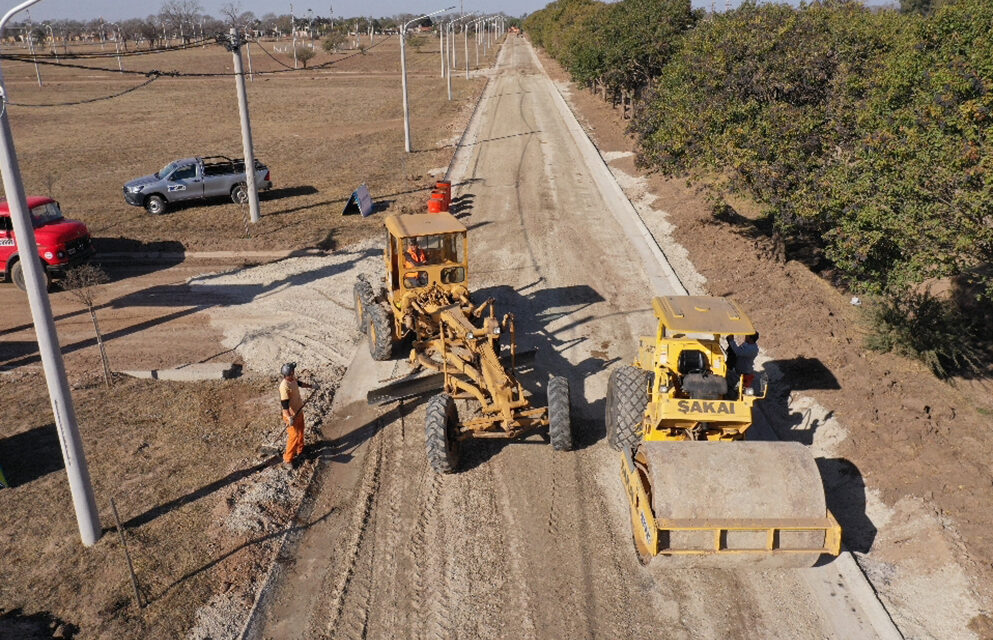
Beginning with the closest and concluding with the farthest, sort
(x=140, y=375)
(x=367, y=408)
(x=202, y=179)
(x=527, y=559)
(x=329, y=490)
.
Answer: (x=527, y=559) → (x=329, y=490) → (x=367, y=408) → (x=140, y=375) → (x=202, y=179)

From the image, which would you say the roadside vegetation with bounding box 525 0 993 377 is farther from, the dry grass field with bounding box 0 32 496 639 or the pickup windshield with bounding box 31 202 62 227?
the pickup windshield with bounding box 31 202 62 227

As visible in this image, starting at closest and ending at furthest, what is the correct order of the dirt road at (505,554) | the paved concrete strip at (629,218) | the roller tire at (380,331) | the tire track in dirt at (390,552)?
1. the dirt road at (505,554)
2. the tire track in dirt at (390,552)
3. the roller tire at (380,331)
4. the paved concrete strip at (629,218)

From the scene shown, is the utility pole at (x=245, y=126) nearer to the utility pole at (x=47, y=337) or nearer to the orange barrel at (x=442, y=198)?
the orange barrel at (x=442, y=198)

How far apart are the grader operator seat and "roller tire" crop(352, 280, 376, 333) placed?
21.7 feet

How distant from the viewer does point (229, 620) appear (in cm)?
809

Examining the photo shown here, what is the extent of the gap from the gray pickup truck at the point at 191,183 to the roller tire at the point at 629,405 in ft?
59.1

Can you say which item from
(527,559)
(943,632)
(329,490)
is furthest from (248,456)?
(943,632)

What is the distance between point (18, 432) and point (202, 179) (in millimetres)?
15224

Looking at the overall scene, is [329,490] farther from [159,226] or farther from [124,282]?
[159,226]

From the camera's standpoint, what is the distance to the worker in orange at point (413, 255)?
13352 mm

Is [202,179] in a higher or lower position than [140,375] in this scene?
higher

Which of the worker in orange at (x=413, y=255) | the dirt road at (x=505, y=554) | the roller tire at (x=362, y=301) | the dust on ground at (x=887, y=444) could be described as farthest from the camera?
the roller tire at (x=362, y=301)

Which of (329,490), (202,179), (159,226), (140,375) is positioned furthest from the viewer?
(202,179)

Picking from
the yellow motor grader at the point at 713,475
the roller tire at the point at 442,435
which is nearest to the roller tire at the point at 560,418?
the yellow motor grader at the point at 713,475
